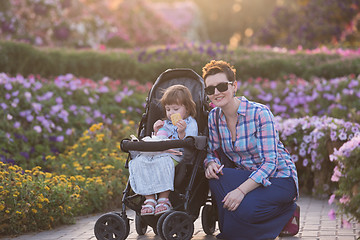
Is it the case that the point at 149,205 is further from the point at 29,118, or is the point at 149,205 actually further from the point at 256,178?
the point at 29,118

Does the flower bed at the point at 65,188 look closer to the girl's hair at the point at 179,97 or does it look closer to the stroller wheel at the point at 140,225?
the stroller wheel at the point at 140,225

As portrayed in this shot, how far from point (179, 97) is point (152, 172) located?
0.68 meters

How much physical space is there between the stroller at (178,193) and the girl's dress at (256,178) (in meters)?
0.18

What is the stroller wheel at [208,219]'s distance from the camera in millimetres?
4719

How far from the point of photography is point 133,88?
34.9ft

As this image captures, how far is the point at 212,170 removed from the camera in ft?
14.5

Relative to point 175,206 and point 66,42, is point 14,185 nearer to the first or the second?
point 175,206

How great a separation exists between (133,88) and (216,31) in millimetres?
34192

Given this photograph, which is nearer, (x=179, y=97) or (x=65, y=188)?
(x=179, y=97)

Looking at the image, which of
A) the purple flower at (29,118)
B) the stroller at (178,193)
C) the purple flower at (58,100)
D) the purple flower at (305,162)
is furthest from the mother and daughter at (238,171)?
the purple flower at (58,100)

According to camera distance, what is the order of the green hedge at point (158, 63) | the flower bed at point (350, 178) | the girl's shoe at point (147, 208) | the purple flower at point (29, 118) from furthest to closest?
the green hedge at point (158, 63)
the purple flower at point (29, 118)
the girl's shoe at point (147, 208)
the flower bed at point (350, 178)

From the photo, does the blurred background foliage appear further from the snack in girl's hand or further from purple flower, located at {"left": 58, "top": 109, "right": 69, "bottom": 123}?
the snack in girl's hand

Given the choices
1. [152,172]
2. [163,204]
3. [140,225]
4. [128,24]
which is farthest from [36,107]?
[128,24]

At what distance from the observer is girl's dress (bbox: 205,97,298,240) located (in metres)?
4.27
